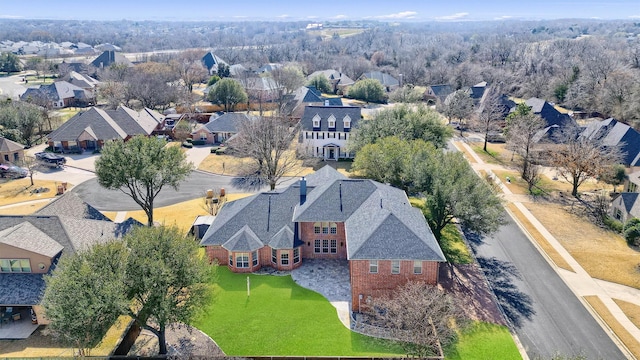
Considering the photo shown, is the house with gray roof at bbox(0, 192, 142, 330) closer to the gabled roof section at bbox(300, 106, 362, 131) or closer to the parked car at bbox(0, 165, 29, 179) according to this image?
the parked car at bbox(0, 165, 29, 179)

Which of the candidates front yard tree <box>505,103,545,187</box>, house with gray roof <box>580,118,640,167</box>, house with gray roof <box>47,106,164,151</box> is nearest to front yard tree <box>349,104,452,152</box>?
front yard tree <box>505,103,545,187</box>

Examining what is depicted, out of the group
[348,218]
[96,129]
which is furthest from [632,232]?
[96,129]

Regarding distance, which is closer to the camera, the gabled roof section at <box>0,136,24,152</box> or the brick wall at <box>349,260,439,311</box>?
the brick wall at <box>349,260,439,311</box>

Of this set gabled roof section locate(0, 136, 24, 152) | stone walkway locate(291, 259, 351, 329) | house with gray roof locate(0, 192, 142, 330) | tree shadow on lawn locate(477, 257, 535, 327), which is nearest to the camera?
house with gray roof locate(0, 192, 142, 330)

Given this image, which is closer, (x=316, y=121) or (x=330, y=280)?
(x=330, y=280)

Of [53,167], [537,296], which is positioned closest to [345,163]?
[537,296]

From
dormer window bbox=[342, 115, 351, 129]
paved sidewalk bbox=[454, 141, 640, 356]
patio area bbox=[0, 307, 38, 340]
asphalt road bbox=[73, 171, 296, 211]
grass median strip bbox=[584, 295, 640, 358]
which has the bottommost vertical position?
grass median strip bbox=[584, 295, 640, 358]

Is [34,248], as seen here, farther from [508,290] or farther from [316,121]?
[316,121]

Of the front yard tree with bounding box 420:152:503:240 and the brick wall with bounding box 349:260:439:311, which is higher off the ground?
the front yard tree with bounding box 420:152:503:240
